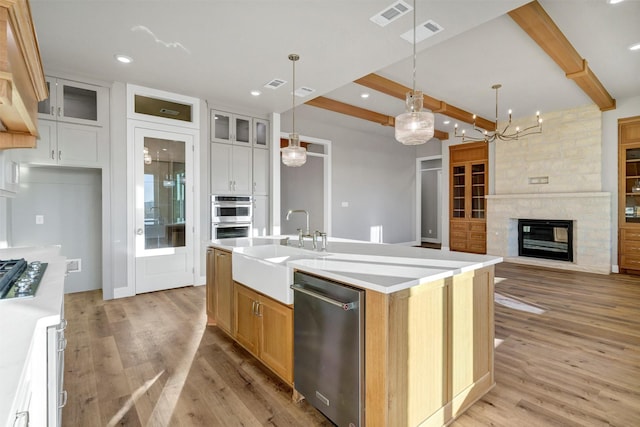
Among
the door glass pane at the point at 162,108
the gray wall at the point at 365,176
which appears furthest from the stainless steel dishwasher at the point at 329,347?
the gray wall at the point at 365,176

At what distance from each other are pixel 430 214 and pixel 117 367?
30.6ft

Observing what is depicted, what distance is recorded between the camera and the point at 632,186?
544 cm

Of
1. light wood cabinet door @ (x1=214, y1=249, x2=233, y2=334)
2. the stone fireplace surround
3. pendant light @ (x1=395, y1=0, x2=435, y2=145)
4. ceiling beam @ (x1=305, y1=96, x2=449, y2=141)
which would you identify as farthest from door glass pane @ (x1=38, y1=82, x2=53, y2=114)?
the stone fireplace surround

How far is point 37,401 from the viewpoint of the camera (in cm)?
100

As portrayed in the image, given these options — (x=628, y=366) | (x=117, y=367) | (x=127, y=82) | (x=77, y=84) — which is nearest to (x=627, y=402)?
(x=628, y=366)

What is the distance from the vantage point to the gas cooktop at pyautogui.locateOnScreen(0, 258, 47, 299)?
128cm

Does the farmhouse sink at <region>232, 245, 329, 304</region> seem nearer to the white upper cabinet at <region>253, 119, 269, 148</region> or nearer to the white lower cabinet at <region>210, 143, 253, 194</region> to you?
the white lower cabinet at <region>210, 143, 253, 194</region>

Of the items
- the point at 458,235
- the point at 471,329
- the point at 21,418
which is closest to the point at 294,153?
the point at 471,329

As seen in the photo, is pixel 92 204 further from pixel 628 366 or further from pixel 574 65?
pixel 574 65

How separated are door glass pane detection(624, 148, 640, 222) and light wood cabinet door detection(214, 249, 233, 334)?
6.73 meters

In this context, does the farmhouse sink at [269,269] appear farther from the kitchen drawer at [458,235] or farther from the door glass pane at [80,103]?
the kitchen drawer at [458,235]

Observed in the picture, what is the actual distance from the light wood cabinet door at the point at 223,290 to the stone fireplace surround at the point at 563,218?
6.21m

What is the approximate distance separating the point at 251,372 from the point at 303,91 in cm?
363

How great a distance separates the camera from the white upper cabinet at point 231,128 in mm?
4961
